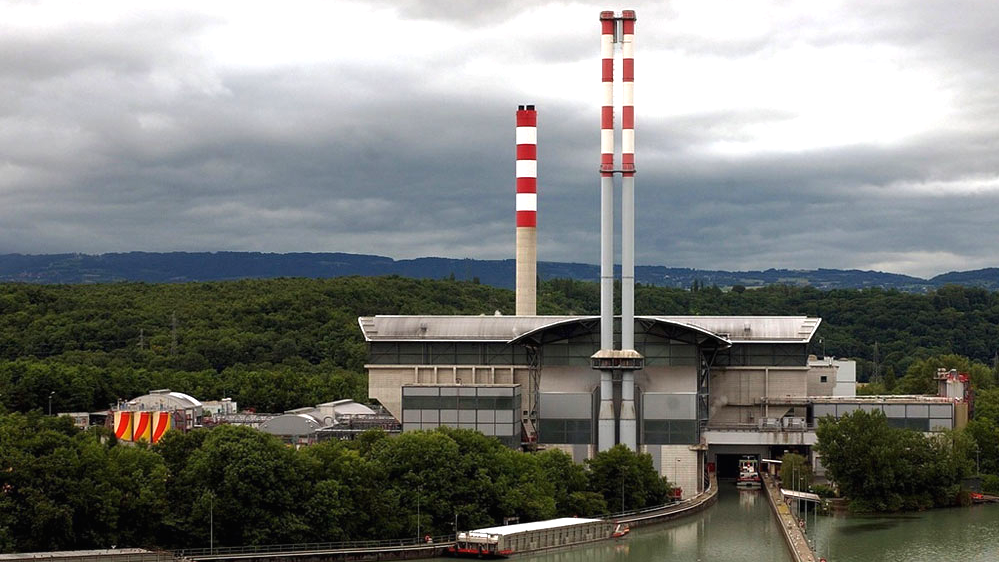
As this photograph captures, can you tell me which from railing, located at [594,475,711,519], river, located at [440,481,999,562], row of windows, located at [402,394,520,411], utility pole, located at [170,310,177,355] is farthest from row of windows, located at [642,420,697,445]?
utility pole, located at [170,310,177,355]

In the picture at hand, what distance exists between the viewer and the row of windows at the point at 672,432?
65375mm

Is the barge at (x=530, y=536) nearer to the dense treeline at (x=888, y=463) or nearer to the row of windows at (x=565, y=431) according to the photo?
the row of windows at (x=565, y=431)

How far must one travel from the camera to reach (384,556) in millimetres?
48594

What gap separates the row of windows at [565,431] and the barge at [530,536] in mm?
11564

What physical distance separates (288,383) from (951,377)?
44425mm

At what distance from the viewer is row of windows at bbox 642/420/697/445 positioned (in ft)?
214

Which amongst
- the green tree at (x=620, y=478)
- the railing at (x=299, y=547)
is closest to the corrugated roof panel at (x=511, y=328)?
the green tree at (x=620, y=478)

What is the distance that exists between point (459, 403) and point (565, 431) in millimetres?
5453

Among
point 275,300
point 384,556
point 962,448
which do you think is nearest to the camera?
point 384,556

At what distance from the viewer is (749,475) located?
73.1 meters

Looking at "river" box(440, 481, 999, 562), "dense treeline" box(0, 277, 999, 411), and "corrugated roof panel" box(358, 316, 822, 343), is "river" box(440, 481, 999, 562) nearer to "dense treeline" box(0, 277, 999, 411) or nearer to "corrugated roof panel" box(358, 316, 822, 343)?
"corrugated roof panel" box(358, 316, 822, 343)

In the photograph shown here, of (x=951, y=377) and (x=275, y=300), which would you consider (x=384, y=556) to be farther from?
(x=275, y=300)

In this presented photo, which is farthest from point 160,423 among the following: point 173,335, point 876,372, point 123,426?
point 876,372

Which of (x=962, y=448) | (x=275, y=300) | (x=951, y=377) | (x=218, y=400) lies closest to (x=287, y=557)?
(x=962, y=448)
